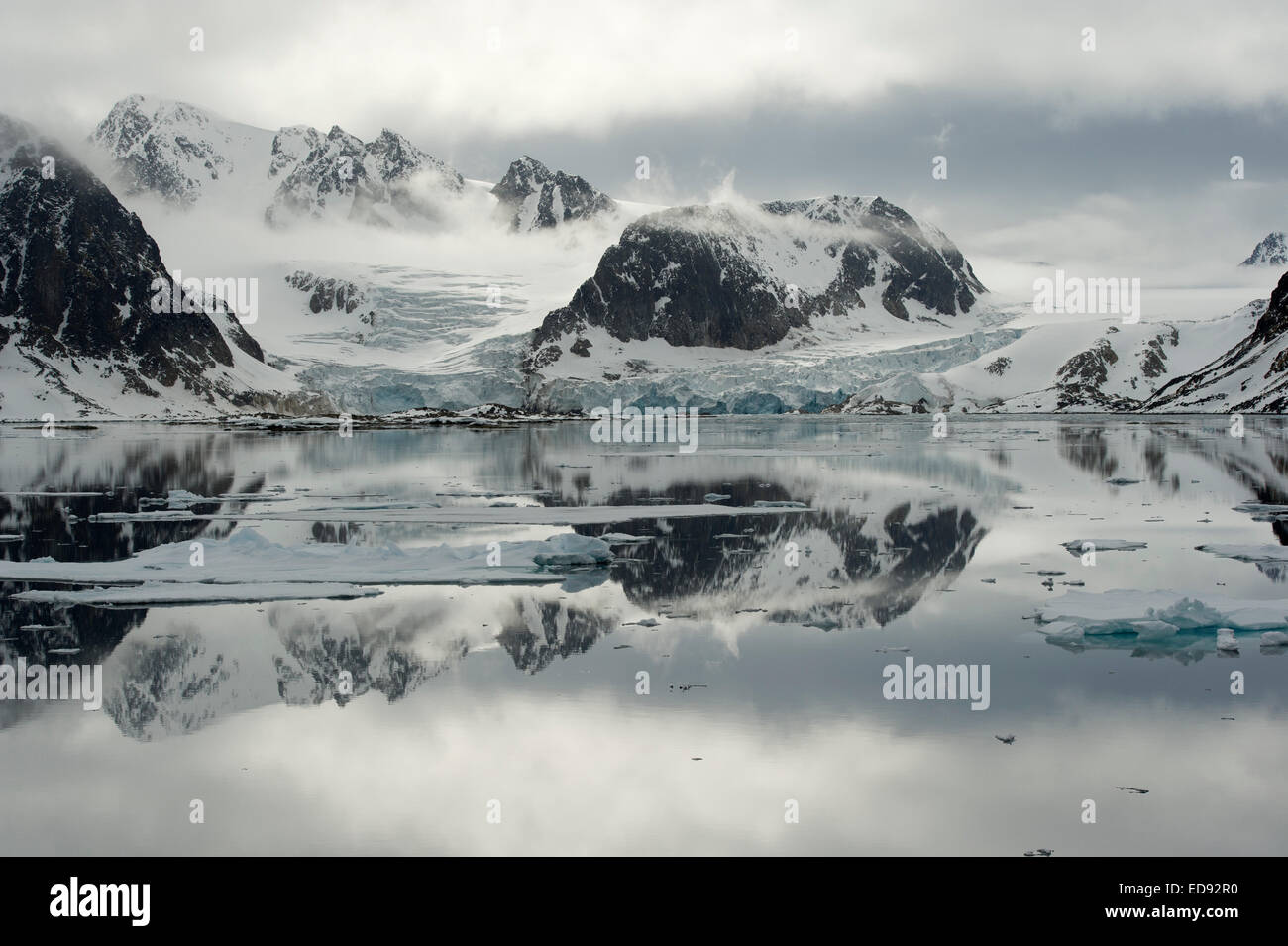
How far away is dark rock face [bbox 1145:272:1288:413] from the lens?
419 feet

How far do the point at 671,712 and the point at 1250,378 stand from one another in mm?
142835

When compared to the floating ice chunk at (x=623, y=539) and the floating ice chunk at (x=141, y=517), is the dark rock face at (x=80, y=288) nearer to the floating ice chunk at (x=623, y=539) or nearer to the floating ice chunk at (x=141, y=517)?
the floating ice chunk at (x=141, y=517)

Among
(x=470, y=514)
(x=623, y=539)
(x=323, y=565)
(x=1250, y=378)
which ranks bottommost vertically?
(x=323, y=565)

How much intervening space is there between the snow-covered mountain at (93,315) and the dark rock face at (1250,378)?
393ft

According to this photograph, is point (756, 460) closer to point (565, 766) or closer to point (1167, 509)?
point (1167, 509)

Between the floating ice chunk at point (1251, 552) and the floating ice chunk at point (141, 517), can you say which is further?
the floating ice chunk at point (141, 517)

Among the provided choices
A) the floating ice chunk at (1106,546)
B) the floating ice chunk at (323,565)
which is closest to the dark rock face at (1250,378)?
the floating ice chunk at (1106,546)

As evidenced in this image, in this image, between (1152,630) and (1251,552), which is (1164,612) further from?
(1251,552)

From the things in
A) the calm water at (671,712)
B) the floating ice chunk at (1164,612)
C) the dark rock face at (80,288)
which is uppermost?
the dark rock face at (80,288)

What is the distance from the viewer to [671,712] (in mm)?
12094

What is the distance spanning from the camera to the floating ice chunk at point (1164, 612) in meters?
15.2

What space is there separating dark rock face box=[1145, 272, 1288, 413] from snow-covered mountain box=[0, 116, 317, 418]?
393 feet

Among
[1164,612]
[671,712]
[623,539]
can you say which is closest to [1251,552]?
[1164,612]

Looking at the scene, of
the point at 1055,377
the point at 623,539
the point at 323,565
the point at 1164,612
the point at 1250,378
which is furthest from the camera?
the point at 1055,377
